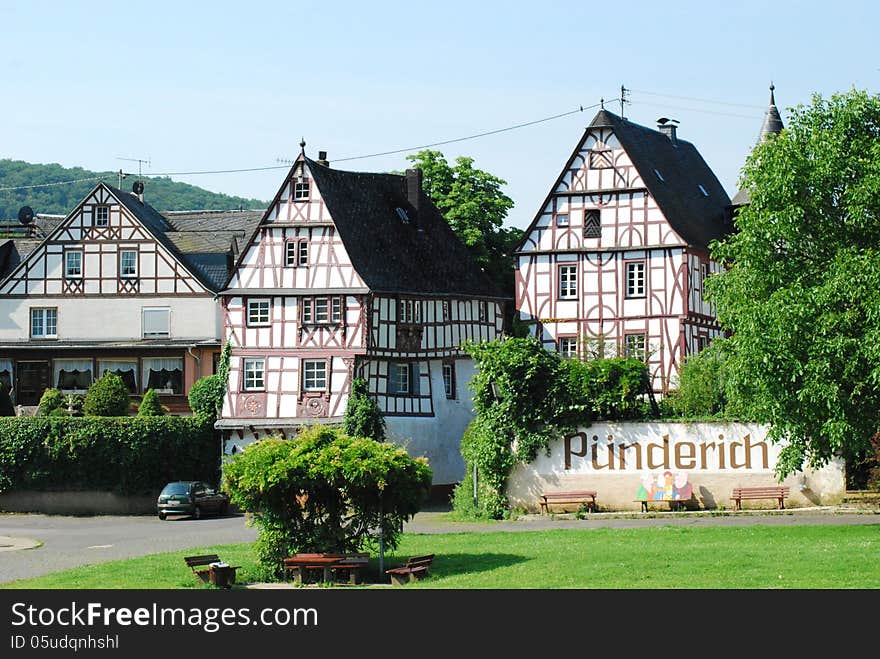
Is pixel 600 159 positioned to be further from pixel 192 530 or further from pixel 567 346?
pixel 192 530

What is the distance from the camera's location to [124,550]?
1410 inches

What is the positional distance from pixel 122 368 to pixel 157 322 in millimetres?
2482

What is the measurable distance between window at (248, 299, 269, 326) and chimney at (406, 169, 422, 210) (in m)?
8.31

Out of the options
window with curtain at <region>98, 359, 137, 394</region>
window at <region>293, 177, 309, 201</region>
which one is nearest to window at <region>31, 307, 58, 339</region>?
window with curtain at <region>98, 359, 137, 394</region>

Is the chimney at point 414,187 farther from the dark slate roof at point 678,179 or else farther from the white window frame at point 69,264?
the white window frame at point 69,264

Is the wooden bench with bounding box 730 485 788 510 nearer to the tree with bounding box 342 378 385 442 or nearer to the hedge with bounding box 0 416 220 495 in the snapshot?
the tree with bounding box 342 378 385 442

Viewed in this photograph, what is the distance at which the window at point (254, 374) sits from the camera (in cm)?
5459

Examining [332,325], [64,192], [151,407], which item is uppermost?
[64,192]

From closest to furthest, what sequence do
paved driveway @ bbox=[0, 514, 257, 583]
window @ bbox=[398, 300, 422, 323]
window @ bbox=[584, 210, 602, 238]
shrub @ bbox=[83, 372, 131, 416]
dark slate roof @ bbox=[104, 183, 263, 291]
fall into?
1. paved driveway @ bbox=[0, 514, 257, 583]
2. window @ bbox=[398, 300, 422, 323]
3. shrub @ bbox=[83, 372, 131, 416]
4. window @ bbox=[584, 210, 602, 238]
5. dark slate roof @ bbox=[104, 183, 263, 291]

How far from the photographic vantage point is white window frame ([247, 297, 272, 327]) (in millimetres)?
55125

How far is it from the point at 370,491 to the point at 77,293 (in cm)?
3678

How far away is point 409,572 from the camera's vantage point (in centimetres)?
2736

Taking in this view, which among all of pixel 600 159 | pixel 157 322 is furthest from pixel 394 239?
pixel 157 322
